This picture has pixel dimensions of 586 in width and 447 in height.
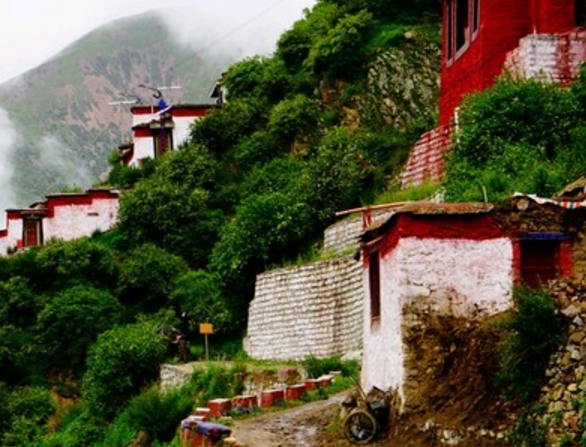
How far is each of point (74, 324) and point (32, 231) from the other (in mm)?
9402

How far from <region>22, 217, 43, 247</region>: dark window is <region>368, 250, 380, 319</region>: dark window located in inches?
1075

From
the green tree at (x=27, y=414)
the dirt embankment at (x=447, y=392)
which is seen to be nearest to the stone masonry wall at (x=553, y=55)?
the dirt embankment at (x=447, y=392)

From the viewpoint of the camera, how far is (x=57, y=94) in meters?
76.8

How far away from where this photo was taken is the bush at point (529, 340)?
14.7m

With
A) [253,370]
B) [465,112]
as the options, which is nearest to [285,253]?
[253,370]

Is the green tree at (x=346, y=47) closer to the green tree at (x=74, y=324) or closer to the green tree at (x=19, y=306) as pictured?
the green tree at (x=74, y=324)

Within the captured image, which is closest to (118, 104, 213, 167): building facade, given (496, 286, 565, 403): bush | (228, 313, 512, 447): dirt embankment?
(228, 313, 512, 447): dirt embankment

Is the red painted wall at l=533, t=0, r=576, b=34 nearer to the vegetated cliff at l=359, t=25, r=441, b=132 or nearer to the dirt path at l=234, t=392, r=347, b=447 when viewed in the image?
the dirt path at l=234, t=392, r=347, b=447

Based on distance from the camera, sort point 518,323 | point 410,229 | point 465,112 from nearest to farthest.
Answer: point 518,323
point 410,229
point 465,112

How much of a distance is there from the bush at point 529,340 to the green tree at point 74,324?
2201 centimetres

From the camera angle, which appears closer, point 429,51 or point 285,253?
point 285,253

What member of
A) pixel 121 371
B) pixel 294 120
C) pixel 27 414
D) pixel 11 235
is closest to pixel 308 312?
pixel 121 371

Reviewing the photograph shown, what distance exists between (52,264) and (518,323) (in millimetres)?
26442

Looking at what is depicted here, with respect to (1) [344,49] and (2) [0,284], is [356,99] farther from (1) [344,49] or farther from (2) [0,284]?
(2) [0,284]
